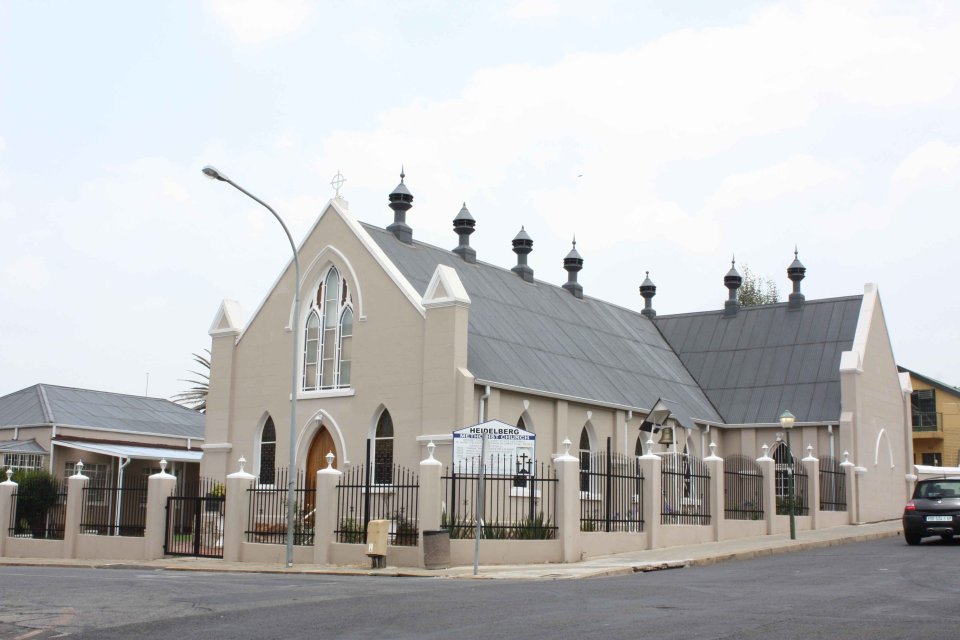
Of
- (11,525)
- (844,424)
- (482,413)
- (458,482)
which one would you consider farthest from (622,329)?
(11,525)

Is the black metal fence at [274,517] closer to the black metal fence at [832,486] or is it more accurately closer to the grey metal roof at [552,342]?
the grey metal roof at [552,342]

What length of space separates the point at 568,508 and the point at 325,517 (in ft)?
16.5

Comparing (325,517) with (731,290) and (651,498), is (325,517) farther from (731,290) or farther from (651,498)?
(731,290)

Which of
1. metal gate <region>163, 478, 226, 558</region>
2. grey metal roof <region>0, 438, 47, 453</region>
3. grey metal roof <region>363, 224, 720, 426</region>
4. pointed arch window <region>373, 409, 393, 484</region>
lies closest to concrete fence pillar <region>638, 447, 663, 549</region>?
grey metal roof <region>363, 224, 720, 426</region>

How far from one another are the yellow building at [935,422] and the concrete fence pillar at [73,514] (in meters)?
45.6

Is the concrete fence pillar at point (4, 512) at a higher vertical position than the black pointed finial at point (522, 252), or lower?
lower

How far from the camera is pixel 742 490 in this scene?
28.5 m

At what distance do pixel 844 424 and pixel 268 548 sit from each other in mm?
19889

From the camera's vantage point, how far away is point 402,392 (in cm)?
2797

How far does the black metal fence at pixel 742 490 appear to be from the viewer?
28.1m

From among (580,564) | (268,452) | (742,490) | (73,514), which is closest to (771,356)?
(742,490)

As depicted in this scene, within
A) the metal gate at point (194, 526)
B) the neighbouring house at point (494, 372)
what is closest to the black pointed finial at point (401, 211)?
the neighbouring house at point (494, 372)

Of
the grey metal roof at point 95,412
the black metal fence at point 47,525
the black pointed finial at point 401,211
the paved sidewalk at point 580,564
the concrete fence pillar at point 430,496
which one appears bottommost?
the paved sidewalk at point 580,564

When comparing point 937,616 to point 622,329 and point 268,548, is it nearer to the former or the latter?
point 268,548
